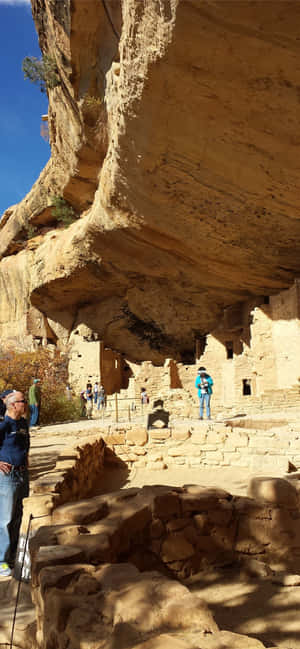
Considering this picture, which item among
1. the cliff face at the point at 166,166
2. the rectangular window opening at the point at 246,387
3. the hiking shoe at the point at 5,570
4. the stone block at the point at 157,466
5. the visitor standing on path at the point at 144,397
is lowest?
the hiking shoe at the point at 5,570

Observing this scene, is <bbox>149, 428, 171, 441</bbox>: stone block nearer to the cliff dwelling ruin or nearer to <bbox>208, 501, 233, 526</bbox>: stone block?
the cliff dwelling ruin

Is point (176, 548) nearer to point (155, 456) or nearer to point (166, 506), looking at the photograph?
point (166, 506)

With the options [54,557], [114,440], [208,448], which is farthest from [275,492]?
[114,440]

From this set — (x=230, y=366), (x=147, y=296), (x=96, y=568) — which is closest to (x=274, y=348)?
(x=230, y=366)

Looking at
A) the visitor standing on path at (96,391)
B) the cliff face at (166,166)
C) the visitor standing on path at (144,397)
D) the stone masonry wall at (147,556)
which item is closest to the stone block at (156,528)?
the stone masonry wall at (147,556)

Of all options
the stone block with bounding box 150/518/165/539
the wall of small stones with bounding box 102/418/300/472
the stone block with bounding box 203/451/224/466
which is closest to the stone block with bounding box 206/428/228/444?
the wall of small stones with bounding box 102/418/300/472

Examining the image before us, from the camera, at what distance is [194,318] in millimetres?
20375

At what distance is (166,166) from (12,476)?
8.18 m

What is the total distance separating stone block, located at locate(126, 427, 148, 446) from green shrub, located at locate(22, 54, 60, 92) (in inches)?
456

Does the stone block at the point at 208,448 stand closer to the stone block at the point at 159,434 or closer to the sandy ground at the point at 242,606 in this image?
the stone block at the point at 159,434

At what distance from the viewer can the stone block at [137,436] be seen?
7.79 metres

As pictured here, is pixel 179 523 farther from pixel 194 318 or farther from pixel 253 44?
pixel 194 318

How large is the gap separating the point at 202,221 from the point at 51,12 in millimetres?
6590

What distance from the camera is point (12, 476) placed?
3537 millimetres
